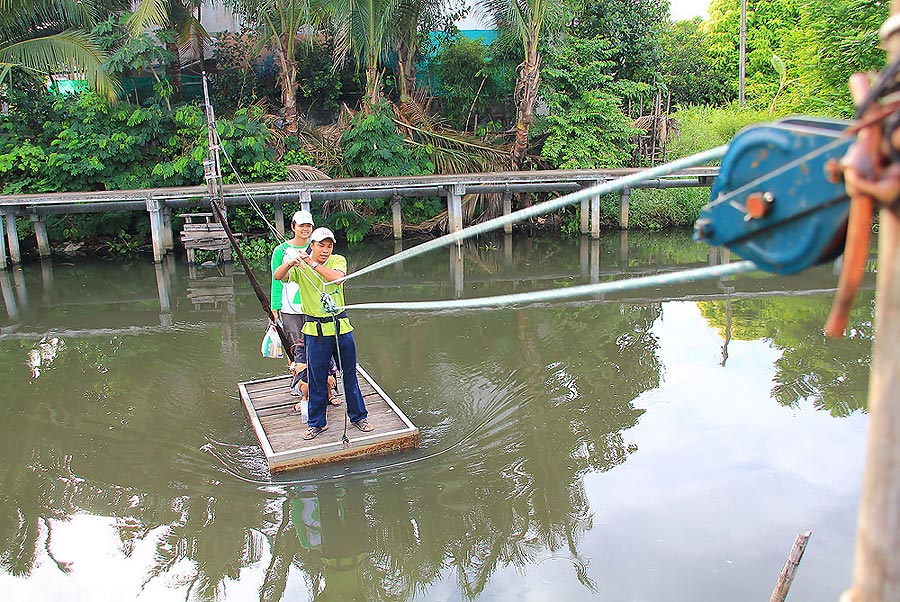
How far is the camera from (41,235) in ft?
43.1

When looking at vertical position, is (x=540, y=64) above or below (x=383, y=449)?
above

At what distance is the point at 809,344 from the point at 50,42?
12036 mm

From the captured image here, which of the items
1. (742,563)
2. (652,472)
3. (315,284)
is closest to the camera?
(742,563)

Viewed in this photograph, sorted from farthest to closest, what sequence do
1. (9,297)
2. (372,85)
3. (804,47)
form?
(804,47), (372,85), (9,297)

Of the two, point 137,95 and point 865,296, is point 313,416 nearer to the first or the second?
point 865,296

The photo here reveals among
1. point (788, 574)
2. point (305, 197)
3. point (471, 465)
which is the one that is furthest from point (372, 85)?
point (788, 574)

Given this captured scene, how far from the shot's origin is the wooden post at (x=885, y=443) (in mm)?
1097

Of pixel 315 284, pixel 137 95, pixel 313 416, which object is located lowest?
pixel 313 416

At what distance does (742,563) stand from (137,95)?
13812mm

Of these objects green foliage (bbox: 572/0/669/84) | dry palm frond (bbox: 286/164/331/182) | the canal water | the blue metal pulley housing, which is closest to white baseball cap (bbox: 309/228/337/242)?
the canal water

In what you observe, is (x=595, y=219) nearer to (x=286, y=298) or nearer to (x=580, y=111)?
(x=580, y=111)

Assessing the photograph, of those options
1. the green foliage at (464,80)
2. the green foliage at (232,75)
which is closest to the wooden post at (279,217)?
the green foliage at (232,75)

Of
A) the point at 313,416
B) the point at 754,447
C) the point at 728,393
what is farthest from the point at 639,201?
the point at 313,416

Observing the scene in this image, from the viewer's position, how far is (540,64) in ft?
47.5
